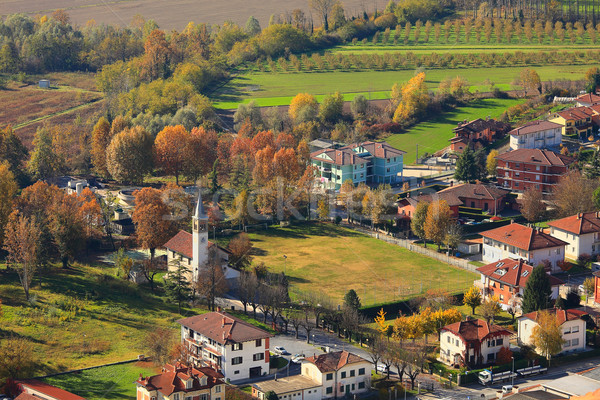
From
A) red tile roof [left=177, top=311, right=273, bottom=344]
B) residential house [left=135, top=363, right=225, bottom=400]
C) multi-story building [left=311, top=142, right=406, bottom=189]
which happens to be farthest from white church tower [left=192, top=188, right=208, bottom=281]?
multi-story building [left=311, top=142, right=406, bottom=189]

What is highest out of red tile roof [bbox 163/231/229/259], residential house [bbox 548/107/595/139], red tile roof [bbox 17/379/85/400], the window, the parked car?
residential house [bbox 548/107/595/139]

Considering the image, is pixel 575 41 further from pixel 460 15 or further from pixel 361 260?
pixel 361 260

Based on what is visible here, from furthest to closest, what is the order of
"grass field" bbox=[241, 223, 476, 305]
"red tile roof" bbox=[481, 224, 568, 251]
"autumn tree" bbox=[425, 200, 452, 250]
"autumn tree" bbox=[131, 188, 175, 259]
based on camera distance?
"autumn tree" bbox=[425, 200, 452, 250] → "autumn tree" bbox=[131, 188, 175, 259] → "red tile roof" bbox=[481, 224, 568, 251] → "grass field" bbox=[241, 223, 476, 305]

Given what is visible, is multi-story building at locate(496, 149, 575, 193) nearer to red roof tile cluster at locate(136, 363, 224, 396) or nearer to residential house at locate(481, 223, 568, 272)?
residential house at locate(481, 223, 568, 272)

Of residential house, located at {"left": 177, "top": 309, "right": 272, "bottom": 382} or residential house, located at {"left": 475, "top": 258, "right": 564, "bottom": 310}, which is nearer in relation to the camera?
residential house, located at {"left": 177, "top": 309, "right": 272, "bottom": 382}

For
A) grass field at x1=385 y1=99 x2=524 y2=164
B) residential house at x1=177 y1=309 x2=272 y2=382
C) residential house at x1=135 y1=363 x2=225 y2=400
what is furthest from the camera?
grass field at x1=385 y1=99 x2=524 y2=164

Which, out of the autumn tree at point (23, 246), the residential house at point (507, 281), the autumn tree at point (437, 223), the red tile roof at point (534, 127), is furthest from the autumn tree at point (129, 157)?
the residential house at point (507, 281)

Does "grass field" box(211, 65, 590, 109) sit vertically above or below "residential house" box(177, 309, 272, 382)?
above
